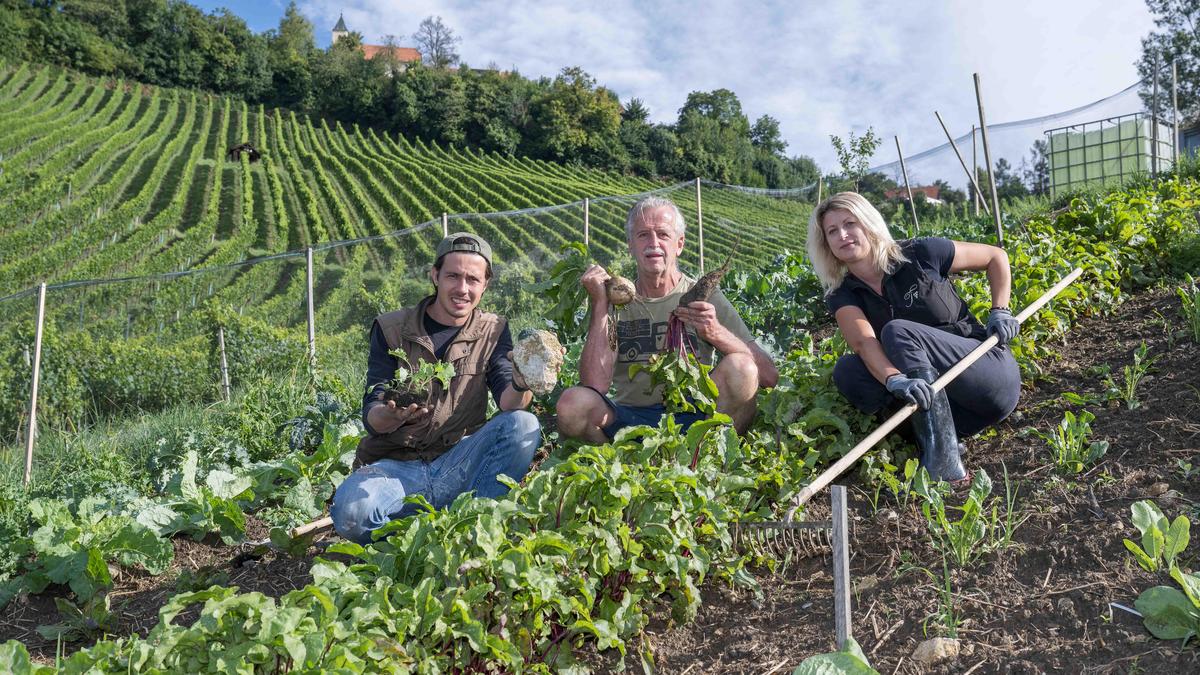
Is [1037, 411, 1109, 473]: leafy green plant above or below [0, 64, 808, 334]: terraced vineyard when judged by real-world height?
below

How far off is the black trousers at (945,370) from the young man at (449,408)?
1.23 meters

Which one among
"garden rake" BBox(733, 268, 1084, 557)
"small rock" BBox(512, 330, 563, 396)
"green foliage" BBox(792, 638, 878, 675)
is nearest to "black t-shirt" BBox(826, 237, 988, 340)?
"garden rake" BBox(733, 268, 1084, 557)

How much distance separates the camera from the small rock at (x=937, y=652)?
200 cm

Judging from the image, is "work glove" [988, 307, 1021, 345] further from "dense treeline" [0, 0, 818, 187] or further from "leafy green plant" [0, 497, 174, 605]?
"dense treeline" [0, 0, 818, 187]

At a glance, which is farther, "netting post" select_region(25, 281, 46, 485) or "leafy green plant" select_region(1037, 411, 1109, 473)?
"netting post" select_region(25, 281, 46, 485)

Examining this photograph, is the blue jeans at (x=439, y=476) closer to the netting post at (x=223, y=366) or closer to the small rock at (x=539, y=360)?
the small rock at (x=539, y=360)

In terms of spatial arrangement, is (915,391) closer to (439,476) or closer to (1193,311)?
(439,476)

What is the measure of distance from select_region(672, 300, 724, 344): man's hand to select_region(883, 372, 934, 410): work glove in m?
0.64

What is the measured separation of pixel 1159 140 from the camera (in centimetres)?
1113

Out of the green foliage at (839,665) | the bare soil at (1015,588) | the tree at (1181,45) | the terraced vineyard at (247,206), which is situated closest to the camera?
the green foliage at (839,665)

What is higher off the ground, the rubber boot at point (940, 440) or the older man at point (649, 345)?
the older man at point (649, 345)

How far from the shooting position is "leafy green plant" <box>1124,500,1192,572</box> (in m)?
2.02

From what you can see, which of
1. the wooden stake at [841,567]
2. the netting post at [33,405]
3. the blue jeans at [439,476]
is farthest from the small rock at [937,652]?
the netting post at [33,405]

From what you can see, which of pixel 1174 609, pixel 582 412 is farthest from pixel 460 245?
pixel 1174 609
